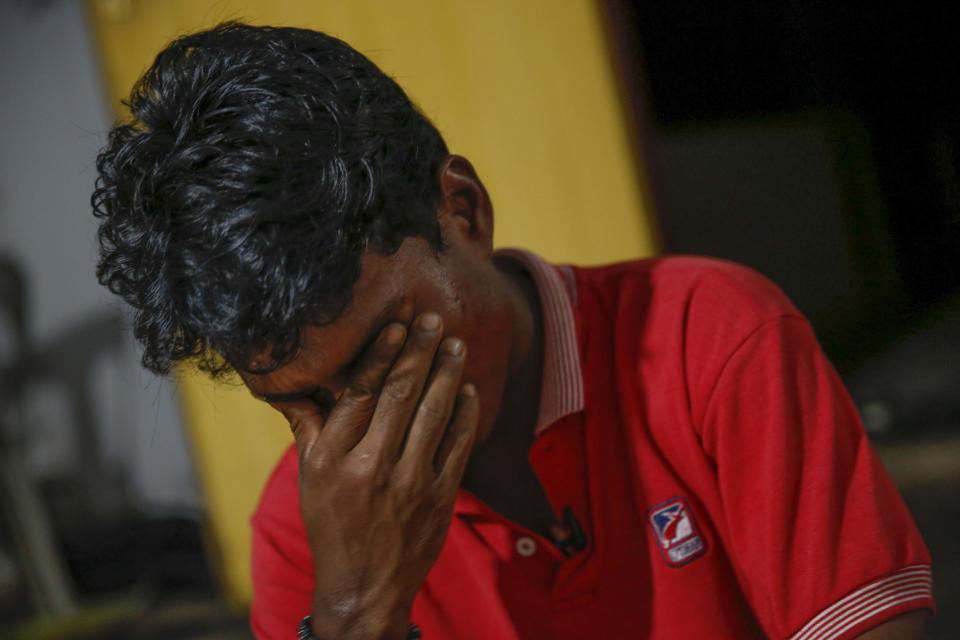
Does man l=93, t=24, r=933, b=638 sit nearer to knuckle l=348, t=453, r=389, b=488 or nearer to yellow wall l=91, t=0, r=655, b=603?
knuckle l=348, t=453, r=389, b=488

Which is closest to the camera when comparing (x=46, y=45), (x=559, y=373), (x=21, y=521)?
(x=559, y=373)

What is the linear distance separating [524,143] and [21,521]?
1.81 meters

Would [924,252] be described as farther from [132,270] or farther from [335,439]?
[132,270]

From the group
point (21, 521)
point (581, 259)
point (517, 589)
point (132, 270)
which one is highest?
point (132, 270)

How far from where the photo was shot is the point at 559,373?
952 mm

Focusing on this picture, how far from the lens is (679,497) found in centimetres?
92

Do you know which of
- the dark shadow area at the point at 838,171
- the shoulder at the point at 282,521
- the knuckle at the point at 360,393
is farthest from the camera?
the dark shadow area at the point at 838,171

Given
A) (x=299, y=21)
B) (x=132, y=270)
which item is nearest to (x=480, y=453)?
(x=132, y=270)

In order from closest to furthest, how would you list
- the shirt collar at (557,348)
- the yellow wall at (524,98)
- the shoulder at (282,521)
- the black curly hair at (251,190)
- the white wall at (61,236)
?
the black curly hair at (251,190), the shirt collar at (557,348), the shoulder at (282,521), the yellow wall at (524,98), the white wall at (61,236)

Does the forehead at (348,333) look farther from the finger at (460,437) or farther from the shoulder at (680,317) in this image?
the shoulder at (680,317)

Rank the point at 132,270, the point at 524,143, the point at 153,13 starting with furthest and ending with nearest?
the point at 153,13
the point at 524,143
the point at 132,270

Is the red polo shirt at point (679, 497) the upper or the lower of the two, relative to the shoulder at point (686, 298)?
lower

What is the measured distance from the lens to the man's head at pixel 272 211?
0.72 meters

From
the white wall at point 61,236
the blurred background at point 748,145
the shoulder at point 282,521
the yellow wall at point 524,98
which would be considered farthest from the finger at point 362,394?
the white wall at point 61,236
